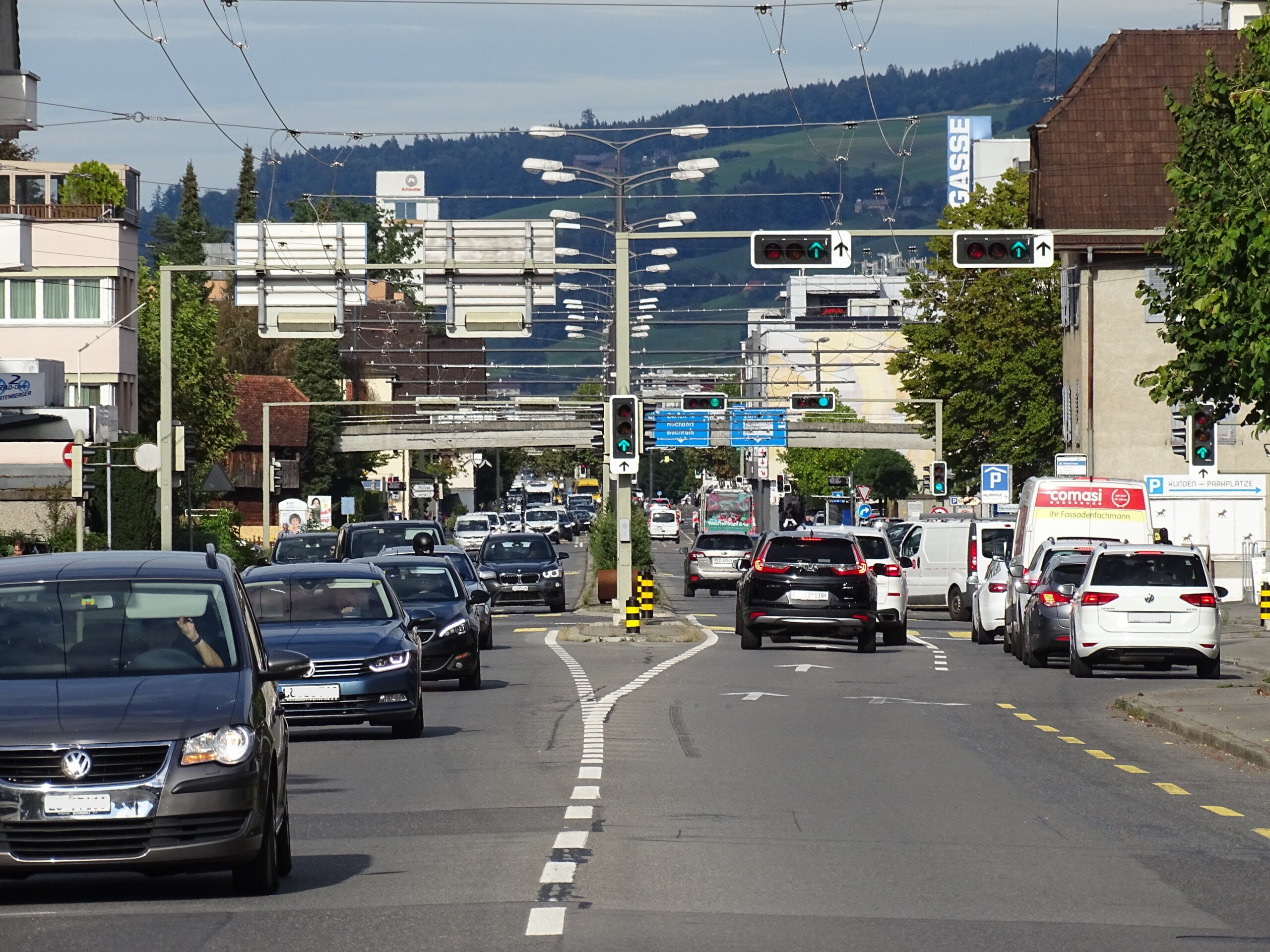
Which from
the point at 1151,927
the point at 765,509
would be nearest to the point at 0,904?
the point at 1151,927

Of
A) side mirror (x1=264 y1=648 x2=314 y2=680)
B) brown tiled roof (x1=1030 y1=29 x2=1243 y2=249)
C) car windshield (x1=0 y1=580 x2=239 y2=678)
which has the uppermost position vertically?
brown tiled roof (x1=1030 y1=29 x2=1243 y2=249)

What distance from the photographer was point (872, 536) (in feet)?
133

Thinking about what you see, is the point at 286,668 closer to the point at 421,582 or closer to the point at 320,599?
the point at 320,599

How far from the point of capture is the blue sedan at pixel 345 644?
60.1 feet

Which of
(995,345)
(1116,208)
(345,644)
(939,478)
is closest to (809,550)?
(345,644)

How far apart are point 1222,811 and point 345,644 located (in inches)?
303

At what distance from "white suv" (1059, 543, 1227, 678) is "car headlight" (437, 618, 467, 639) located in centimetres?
823

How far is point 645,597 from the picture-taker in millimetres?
40031

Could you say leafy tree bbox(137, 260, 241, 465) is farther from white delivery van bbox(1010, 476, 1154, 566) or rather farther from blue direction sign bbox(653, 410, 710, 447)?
white delivery van bbox(1010, 476, 1154, 566)

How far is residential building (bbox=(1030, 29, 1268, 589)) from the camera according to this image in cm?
6412

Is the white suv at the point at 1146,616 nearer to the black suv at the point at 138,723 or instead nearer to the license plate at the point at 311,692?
the license plate at the point at 311,692

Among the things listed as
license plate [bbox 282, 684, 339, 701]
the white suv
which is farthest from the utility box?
license plate [bbox 282, 684, 339, 701]

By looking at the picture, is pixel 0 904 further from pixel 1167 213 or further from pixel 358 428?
pixel 358 428

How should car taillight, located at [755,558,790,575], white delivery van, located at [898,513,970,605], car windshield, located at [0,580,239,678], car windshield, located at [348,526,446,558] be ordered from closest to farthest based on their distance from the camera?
car windshield, located at [0,580,239,678]
car taillight, located at [755,558,790,575]
car windshield, located at [348,526,446,558]
white delivery van, located at [898,513,970,605]
